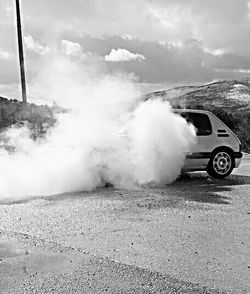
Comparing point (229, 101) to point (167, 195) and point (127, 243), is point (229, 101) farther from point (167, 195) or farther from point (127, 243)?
point (127, 243)

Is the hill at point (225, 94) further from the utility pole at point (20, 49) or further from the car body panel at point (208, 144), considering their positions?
the car body panel at point (208, 144)

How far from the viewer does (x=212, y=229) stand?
6.09 metres

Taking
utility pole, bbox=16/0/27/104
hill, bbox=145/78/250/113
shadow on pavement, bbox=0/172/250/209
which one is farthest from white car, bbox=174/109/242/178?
hill, bbox=145/78/250/113

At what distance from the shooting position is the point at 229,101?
4312cm

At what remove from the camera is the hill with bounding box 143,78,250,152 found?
26.3 meters

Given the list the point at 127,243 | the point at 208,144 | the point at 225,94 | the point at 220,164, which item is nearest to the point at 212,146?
the point at 208,144

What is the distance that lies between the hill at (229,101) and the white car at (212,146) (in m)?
9.60

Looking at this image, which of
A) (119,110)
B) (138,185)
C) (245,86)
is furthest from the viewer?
(245,86)

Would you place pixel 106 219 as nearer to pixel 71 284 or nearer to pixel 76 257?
pixel 76 257

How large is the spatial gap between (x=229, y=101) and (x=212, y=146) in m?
33.2

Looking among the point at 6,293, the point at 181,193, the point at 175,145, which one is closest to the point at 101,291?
the point at 6,293

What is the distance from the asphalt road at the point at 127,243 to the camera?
4.27 m

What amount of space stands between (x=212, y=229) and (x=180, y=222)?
1.79 ft

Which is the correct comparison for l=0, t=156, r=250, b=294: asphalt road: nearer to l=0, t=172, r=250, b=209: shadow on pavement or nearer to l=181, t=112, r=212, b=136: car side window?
l=0, t=172, r=250, b=209: shadow on pavement
